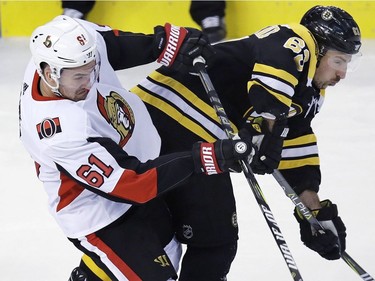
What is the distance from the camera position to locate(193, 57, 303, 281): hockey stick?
2668mm

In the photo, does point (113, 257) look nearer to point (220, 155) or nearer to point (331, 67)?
point (220, 155)

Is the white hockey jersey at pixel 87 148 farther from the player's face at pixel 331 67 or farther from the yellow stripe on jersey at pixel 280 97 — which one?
the player's face at pixel 331 67

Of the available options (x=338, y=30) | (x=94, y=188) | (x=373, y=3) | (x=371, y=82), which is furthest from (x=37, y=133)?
(x=373, y=3)

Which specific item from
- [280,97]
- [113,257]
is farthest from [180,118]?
[113,257]

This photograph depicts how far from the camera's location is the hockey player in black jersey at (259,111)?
270cm

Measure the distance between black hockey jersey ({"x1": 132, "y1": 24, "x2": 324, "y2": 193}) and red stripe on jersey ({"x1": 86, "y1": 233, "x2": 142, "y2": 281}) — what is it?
45cm

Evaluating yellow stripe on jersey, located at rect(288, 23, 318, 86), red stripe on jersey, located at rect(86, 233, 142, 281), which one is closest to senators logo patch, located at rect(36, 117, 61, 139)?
red stripe on jersey, located at rect(86, 233, 142, 281)

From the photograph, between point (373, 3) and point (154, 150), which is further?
point (373, 3)

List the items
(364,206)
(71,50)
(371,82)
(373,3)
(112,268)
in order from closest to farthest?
(71,50), (112,268), (364,206), (371,82), (373,3)

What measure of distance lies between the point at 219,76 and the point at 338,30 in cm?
39

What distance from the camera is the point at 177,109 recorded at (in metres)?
2.98

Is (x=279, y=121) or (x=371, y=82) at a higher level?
(x=279, y=121)

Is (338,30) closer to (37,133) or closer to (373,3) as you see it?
(37,133)

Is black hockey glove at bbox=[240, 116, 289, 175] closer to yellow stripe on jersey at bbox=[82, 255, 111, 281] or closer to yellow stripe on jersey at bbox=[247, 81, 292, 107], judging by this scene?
yellow stripe on jersey at bbox=[247, 81, 292, 107]
